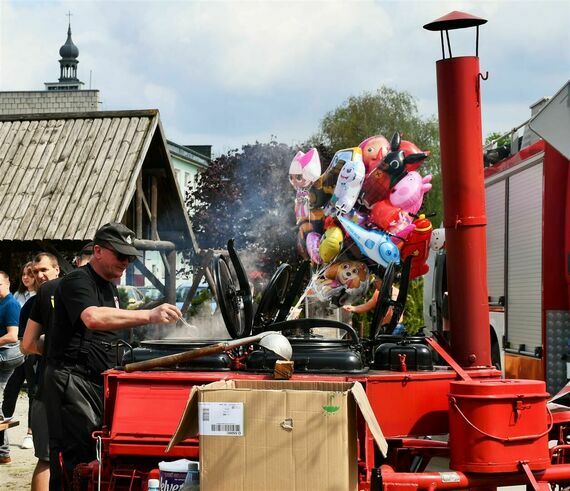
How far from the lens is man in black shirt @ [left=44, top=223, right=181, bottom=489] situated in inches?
210

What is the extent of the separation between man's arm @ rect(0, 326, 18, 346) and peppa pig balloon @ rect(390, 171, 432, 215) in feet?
23.2

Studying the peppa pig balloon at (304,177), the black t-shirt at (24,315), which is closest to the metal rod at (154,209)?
the peppa pig balloon at (304,177)

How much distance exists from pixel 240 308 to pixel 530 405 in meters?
1.91

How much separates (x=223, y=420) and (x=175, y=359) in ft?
2.45

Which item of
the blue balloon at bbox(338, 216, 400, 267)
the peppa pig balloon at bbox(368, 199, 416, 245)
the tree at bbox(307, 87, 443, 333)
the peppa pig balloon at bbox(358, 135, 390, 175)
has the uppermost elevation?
the tree at bbox(307, 87, 443, 333)

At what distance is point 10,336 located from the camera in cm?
916

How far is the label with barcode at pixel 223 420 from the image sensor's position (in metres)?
4.17

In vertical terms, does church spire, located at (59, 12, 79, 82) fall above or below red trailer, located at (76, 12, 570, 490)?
above

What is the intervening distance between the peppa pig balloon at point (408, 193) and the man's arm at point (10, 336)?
706cm

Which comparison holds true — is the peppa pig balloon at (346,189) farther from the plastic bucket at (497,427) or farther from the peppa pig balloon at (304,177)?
the plastic bucket at (497,427)

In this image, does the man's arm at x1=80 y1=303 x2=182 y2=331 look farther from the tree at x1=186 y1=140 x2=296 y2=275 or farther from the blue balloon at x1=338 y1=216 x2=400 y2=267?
the tree at x1=186 y1=140 x2=296 y2=275

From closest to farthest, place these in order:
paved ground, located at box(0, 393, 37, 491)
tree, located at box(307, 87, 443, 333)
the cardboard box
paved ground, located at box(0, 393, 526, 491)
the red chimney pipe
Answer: the cardboard box < the red chimney pipe < paved ground, located at box(0, 393, 526, 491) < paved ground, located at box(0, 393, 37, 491) < tree, located at box(307, 87, 443, 333)

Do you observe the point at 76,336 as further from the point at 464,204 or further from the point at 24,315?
the point at 24,315

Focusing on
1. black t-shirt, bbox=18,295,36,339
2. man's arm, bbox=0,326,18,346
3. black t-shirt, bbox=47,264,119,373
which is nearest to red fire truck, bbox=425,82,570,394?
black t-shirt, bbox=47,264,119,373
